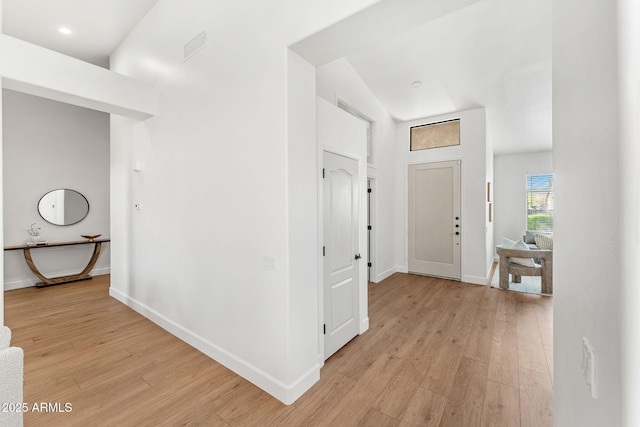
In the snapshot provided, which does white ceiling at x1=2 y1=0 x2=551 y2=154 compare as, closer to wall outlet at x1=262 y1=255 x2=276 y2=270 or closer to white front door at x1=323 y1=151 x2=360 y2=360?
white front door at x1=323 y1=151 x2=360 y2=360

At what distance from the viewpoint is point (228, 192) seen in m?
2.54

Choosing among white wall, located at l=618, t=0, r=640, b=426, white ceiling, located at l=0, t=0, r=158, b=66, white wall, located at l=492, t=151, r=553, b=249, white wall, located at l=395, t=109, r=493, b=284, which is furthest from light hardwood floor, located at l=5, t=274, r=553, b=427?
white wall, located at l=492, t=151, r=553, b=249

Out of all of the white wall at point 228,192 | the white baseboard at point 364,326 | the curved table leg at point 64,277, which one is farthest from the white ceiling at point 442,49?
the curved table leg at point 64,277

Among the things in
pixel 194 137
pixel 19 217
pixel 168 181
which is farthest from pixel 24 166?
pixel 194 137

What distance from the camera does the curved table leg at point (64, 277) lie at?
484 centimetres

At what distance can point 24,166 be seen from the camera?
5.00 meters

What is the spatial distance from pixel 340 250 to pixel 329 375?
3.77 feet

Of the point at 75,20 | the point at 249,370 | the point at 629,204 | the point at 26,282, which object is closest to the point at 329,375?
the point at 249,370

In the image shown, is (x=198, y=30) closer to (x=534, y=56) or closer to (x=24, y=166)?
(x=534, y=56)

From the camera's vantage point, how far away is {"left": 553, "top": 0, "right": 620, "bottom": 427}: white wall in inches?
24.0

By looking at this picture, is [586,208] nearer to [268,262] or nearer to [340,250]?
[268,262]

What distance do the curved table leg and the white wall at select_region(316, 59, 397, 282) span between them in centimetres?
535

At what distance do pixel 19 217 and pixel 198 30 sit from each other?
5023mm

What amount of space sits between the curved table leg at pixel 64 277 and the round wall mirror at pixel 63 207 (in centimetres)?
69
